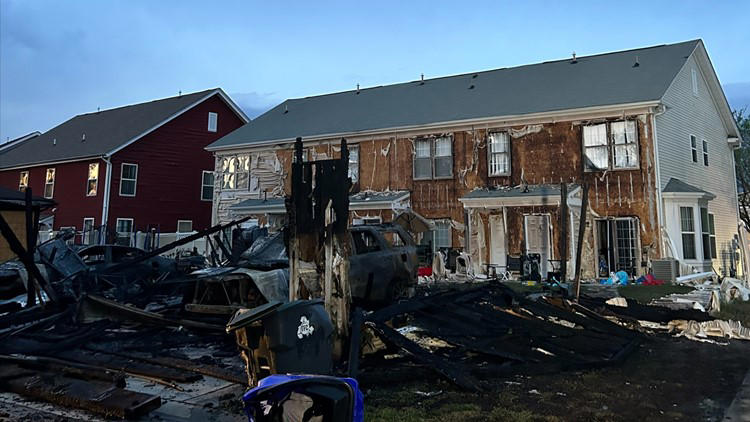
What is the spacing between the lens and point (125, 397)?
411cm

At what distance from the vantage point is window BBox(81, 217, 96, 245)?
23159mm

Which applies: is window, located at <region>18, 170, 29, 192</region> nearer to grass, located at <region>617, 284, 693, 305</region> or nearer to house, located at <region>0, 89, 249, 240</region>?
house, located at <region>0, 89, 249, 240</region>

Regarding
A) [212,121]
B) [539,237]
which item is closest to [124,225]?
[212,121]

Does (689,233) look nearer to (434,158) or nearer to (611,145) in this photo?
(611,145)

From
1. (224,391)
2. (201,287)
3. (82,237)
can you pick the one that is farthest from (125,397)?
(82,237)

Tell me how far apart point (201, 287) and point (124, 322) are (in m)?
1.32

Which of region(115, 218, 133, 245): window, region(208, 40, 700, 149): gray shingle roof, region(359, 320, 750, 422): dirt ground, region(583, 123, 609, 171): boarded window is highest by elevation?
region(208, 40, 700, 149): gray shingle roof

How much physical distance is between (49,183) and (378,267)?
88.5 ft

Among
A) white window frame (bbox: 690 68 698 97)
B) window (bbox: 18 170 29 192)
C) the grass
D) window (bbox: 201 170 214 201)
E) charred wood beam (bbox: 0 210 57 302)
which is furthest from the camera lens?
window (bbox: 18 170 29 192)

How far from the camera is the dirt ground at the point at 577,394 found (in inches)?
158

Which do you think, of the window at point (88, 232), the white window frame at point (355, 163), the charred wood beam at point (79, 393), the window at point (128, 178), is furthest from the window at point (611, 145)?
the window at point (88, 232)

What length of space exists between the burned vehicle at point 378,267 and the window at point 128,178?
809 inches

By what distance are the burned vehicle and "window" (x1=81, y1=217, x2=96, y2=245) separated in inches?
762

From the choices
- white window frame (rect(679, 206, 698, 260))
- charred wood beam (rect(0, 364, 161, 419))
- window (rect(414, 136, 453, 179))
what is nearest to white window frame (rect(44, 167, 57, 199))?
window (rect(414, 136, 453, 179))
